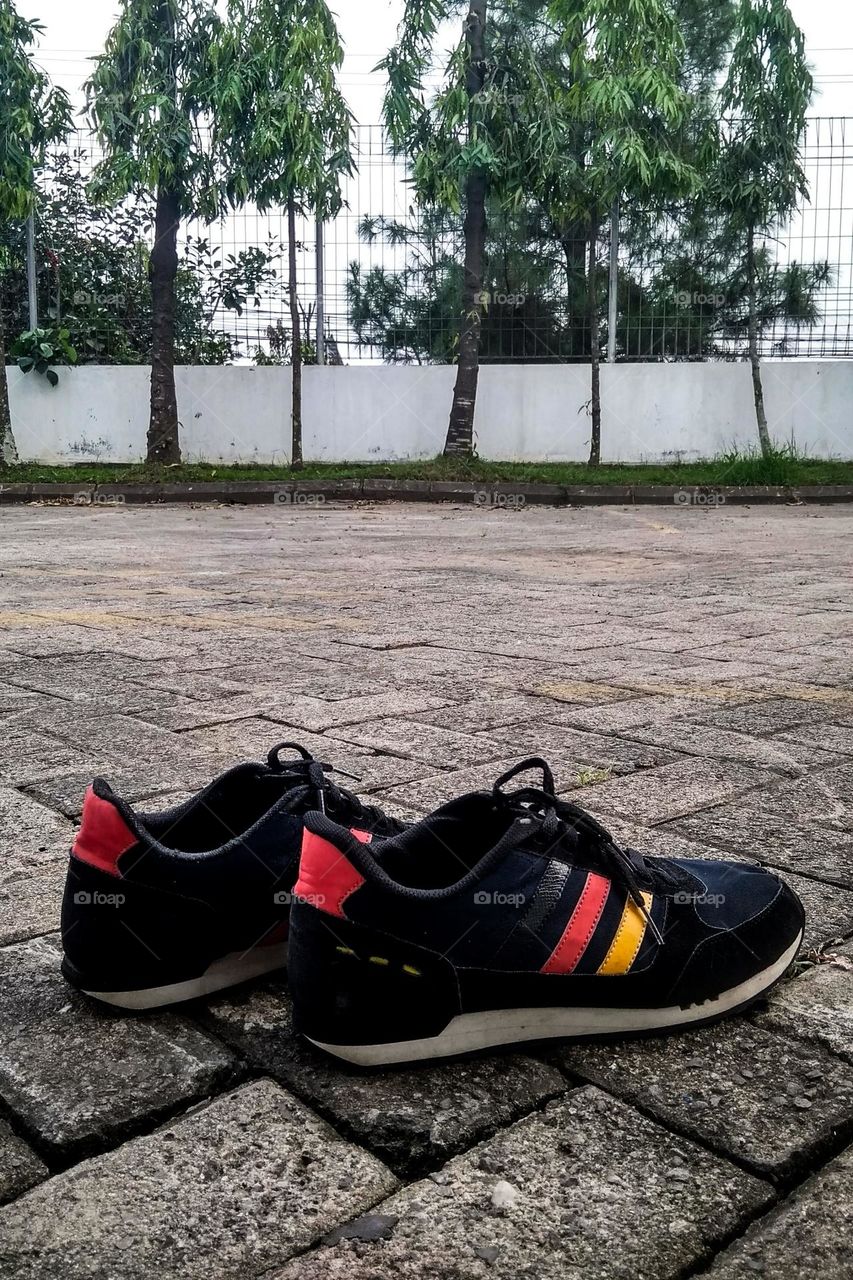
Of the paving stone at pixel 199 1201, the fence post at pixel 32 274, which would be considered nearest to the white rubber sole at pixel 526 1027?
the paving stone at pixel 199 1201

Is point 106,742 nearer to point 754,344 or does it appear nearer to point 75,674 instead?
point 75,674

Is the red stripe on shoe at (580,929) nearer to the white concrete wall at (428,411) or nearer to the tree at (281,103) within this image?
the tree at (281,103)

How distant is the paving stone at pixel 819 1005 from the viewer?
152 cm

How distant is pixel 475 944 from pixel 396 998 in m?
0.11

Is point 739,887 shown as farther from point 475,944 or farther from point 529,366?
point 529,366

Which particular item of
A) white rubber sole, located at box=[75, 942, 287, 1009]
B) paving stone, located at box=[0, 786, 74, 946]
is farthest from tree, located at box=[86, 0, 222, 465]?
white rubber sole, located at box=[75, 942, 287, 1009]

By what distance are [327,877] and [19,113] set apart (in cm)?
1602

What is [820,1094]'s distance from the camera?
138cm

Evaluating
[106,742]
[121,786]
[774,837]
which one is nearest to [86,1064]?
[121,786]

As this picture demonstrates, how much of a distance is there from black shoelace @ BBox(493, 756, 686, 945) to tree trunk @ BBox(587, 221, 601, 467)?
1505 cm

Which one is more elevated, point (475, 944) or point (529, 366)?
point (529, 366)

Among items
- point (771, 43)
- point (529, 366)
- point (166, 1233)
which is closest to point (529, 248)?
point (529, 366)

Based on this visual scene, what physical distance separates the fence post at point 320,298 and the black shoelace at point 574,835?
52.9ft

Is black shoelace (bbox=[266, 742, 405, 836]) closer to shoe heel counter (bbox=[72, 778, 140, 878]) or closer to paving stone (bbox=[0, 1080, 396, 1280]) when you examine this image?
shoe heel counter (bbox=[72, 778, 140, 878])
